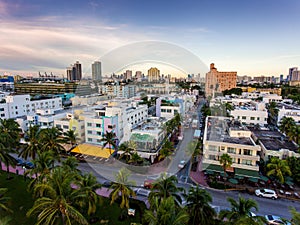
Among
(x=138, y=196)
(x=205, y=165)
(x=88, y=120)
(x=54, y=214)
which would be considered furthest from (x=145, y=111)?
(x=54, y=214)

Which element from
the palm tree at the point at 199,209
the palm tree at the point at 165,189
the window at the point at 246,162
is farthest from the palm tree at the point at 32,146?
the window at the point at 246,162

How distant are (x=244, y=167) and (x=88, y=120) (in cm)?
1063

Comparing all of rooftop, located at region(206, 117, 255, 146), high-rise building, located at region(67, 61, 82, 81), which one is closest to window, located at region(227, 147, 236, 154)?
rooftop, located at region(206, 117, 255, 146)

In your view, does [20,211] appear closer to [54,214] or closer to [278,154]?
[54,214]

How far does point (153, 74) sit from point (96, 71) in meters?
1.87

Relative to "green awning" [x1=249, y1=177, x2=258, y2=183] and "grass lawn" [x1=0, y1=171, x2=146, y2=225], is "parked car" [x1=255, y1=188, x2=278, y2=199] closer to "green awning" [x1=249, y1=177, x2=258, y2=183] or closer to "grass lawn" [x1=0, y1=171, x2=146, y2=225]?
"green awning" [x1=249, y1=177, x2=258, y2=183]

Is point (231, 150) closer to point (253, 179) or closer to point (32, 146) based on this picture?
point (253, 179)

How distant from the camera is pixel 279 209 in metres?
7.70

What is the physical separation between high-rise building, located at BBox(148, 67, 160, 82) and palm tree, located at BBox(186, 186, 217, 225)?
12.3ft

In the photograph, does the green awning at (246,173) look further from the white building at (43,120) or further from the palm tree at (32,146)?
the white building at (43,120)

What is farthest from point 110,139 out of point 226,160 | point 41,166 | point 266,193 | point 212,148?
point 266,193

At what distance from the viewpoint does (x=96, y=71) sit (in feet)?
18.1

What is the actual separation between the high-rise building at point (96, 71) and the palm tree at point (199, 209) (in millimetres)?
4764

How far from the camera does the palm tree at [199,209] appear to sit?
5.14 meters
